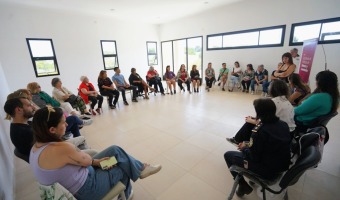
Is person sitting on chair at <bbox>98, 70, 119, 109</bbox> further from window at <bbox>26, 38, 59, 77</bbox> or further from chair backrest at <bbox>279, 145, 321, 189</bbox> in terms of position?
chair backrest at <bbox>279, 145, 321, 189</bbox>

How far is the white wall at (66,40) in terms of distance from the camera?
4.68 meters

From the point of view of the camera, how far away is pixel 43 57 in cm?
530

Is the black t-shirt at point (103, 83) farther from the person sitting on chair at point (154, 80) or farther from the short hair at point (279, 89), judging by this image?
the short hair at point (279, 89)

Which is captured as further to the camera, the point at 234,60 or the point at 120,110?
the point at 234,60

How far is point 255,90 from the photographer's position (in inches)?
223

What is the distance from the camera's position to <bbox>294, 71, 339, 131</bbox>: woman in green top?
5.57 ft

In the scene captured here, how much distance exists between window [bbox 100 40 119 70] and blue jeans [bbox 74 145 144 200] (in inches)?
242

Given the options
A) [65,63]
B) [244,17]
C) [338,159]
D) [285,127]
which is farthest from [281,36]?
[65,63]

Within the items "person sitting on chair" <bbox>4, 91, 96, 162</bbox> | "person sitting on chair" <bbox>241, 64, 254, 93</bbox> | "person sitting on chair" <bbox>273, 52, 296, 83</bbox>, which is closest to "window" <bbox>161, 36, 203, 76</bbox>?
"person sitting on chair" <bbox>241, 64, 254, 93</bbox>

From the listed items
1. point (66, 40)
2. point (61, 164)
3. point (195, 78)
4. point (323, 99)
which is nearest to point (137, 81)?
point (195, 78)

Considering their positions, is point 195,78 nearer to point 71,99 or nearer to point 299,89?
point 299,89

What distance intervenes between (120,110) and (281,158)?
3880 mm

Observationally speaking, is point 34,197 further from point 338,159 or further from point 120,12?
point 120,12

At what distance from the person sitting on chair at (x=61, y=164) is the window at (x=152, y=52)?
7.68 meters
